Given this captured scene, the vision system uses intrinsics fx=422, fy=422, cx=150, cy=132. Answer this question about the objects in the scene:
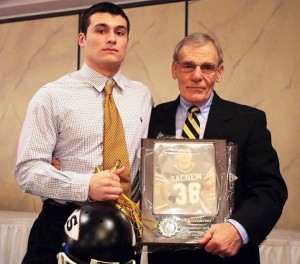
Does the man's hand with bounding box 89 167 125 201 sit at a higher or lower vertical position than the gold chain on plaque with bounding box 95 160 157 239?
higher

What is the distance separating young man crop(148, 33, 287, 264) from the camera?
55.5 inches

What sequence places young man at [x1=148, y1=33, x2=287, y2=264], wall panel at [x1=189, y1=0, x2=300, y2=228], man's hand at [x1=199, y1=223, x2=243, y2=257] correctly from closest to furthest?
man's hand at [x1=199, y1=223, x2=243, y2=257]
young man at [x1=148, y1=33, x2=287, y2=264]
wall panel at [x1=189, y1=0, x2=300, y2=228]

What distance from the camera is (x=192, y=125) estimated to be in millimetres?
1594

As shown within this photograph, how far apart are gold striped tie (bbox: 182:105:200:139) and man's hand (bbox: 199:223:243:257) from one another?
36 cm

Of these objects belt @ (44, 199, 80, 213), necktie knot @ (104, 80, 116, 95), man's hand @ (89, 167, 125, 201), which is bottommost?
belt @ (44, 199, 80, 213)

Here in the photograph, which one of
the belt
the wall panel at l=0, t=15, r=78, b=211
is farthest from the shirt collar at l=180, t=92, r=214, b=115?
the wall panel at l=0, t=15, r=78, b=211

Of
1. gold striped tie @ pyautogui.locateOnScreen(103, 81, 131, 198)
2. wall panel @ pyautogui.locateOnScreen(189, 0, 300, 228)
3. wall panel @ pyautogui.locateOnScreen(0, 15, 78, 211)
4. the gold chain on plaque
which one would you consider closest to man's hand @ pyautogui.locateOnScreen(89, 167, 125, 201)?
the gold chain on plaque

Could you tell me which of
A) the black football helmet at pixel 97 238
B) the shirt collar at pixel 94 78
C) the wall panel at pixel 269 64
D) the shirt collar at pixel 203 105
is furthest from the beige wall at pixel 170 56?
the black football helmet at pixel 97 238

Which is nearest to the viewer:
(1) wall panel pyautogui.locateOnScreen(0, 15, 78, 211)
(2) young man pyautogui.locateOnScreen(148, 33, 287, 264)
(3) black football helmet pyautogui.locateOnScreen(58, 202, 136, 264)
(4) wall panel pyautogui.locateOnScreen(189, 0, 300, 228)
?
(3) black football helmet pyautogui.locateOnScreen(58, 202, 136, 264)

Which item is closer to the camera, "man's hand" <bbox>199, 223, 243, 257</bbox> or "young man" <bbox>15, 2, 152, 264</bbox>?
"man's hand" <bbox>199, 223, 243, 257</bbox>

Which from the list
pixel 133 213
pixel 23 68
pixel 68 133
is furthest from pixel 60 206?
pixel 23 68

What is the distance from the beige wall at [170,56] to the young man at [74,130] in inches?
70.2

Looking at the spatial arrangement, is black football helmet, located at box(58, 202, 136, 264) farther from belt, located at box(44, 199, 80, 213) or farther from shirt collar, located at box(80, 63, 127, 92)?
shirt collar, located at box(80, 63, 127, 92)

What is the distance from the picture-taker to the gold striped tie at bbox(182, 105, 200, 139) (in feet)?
5.13
